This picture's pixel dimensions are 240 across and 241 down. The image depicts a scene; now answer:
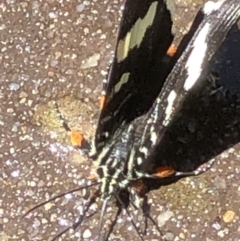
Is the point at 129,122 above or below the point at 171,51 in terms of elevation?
below

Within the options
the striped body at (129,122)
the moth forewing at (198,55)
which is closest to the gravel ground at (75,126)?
the striped body at (129,122)

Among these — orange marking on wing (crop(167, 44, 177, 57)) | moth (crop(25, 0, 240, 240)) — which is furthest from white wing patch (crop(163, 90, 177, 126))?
orange marking on wing (crop(167, 44, 177, 57))

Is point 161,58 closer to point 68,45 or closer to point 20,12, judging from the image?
point 68,45

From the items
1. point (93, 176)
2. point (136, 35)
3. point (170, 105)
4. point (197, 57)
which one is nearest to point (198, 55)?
point (197, 57)

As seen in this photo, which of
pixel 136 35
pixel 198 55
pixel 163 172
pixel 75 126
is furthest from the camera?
pixel 75 126

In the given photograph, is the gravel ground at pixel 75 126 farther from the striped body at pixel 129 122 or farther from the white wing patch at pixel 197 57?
the white wing patch at pixel 197 57

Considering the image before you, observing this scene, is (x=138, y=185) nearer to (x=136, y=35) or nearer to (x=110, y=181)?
(x=110, y=181)
